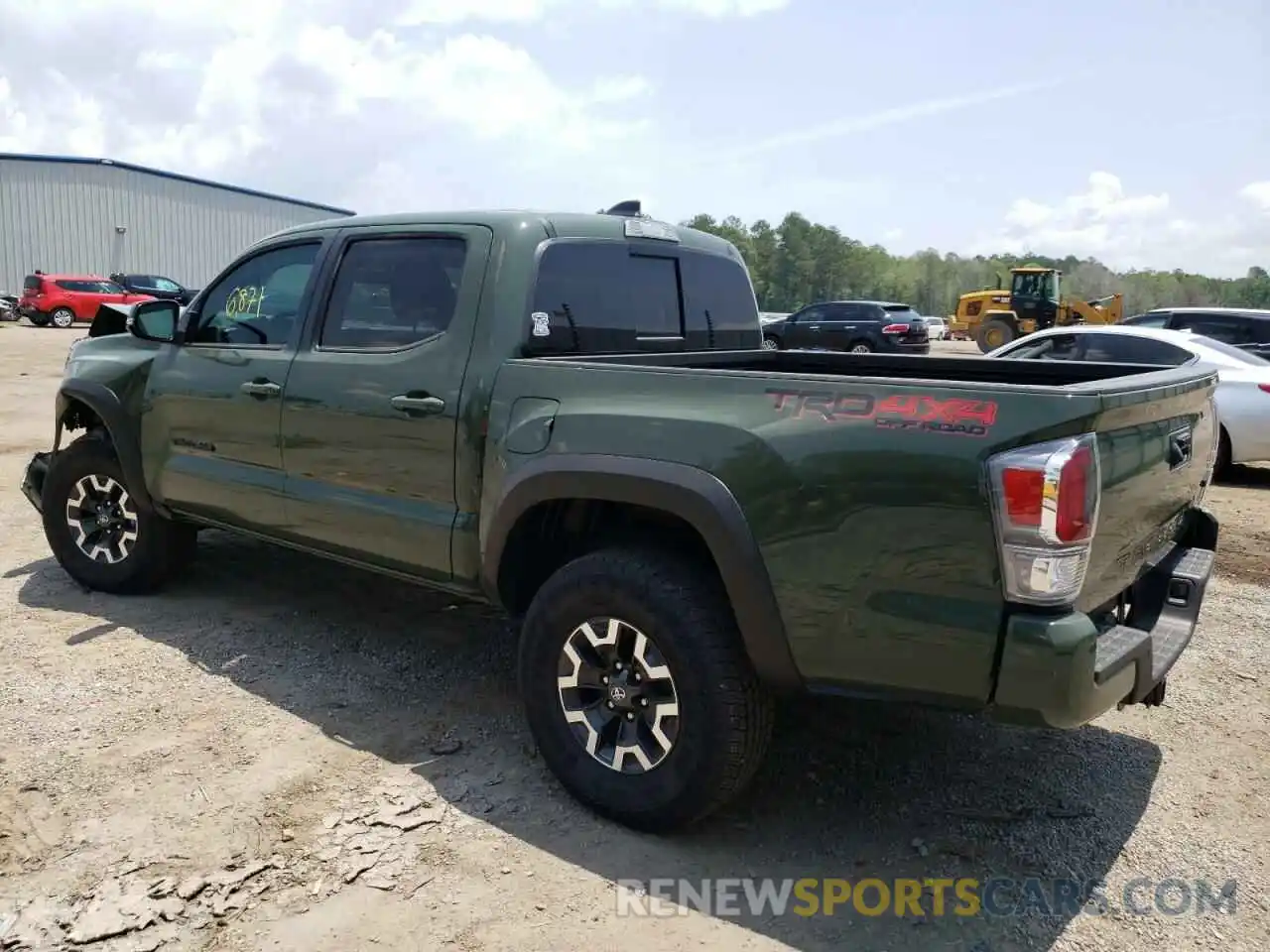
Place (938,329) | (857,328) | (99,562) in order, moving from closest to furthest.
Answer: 1. (99,562)
2. (857,328)
3. (938,329)

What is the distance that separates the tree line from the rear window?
259 feet

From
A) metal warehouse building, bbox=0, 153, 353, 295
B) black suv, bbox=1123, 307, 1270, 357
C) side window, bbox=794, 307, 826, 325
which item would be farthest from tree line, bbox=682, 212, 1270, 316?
black suv, bbox=1123, 307, 1270, 357

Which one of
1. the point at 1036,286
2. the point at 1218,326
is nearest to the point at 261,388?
the point at 1218,326

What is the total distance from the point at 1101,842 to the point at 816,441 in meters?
1.64

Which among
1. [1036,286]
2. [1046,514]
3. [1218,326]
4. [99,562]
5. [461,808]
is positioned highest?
[1036,286]

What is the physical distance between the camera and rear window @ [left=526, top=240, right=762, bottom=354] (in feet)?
12.2

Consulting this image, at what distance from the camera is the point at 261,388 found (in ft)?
14.1

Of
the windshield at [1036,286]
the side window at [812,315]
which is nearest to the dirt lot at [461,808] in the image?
A: the side window at [812,315]

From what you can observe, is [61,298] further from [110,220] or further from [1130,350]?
[1130,350]

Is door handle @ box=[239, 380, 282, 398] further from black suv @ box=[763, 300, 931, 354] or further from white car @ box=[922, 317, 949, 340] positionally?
white car @ box=[922, 317, 949, 340]

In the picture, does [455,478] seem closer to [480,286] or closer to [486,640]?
[480,286]

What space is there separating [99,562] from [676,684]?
3677 millimetres

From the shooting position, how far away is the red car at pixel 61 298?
1177 inches

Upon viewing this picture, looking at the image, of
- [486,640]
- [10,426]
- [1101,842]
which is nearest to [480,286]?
[486,640]
